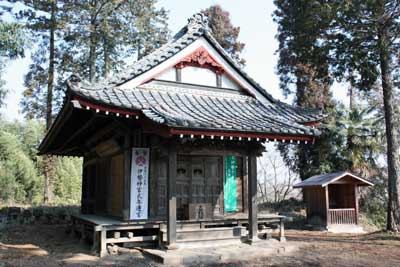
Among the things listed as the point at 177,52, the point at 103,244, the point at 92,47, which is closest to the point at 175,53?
the point at 177,52

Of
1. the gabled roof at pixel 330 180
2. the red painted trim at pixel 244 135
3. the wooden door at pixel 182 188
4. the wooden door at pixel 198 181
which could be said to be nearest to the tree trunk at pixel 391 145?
the gabled roof at pixel 330 180

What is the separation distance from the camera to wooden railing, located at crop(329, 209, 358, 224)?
15759mm

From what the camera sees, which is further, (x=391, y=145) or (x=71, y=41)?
(x=71, y=41)

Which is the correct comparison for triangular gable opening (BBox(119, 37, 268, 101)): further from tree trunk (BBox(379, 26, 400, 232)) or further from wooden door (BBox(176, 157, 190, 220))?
tree trunk (BBox(379, 26, 400, 232))

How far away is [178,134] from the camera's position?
7.97 m

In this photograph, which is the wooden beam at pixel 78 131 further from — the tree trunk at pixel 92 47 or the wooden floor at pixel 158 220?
the tree trunk at pixel 92 47

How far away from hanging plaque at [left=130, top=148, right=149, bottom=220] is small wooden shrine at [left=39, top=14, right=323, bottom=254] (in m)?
0.03

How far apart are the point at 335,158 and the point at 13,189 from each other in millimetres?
18199

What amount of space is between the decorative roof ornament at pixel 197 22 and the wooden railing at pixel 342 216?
9.27m

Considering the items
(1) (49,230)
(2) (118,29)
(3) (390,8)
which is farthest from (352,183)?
(2) (118,29)

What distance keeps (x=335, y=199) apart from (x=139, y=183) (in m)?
11.1

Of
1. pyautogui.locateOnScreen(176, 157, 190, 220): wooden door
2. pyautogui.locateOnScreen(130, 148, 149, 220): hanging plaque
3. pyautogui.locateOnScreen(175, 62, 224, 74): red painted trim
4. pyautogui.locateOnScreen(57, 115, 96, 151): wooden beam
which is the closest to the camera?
pyautogui.locateOnScreen(130, 148, 149, 220): hanging plaque

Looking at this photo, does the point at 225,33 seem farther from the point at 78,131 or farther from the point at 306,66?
the point at 78,131

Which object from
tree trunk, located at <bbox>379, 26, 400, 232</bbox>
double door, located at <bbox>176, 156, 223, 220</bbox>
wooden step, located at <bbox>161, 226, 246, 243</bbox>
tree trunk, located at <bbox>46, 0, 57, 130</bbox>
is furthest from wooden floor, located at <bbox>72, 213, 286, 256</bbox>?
tree trunk, located at <bbox>46, 0, 57, 130</bbox>
